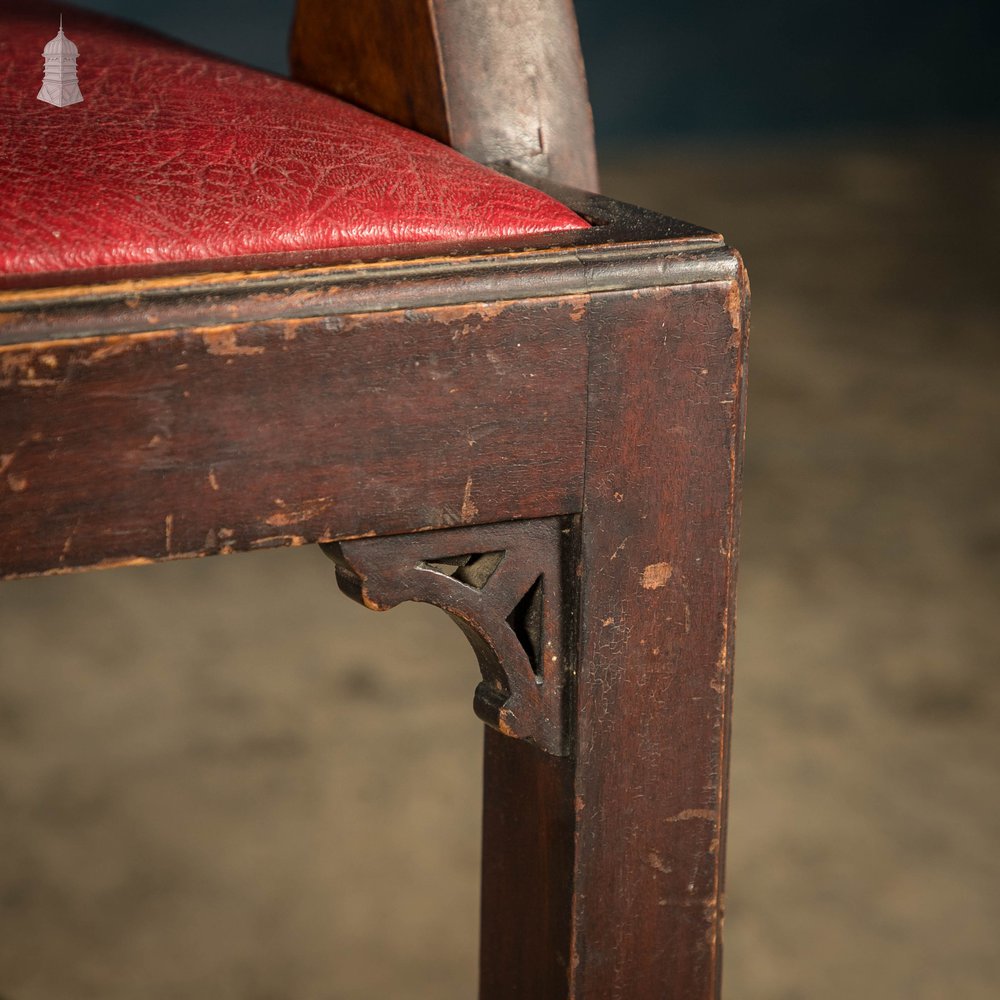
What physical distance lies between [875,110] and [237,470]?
3.96 metres

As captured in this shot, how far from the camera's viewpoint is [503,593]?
551 mm

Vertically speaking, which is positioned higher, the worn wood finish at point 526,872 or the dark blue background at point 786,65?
the dark blue background at point 786,65

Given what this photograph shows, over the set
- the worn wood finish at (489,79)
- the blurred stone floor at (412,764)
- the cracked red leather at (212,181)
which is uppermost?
the worn wood finish at (489,79)

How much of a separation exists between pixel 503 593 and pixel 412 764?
98 centimetres

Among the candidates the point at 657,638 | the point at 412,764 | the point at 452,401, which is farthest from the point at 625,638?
the point at 412,764

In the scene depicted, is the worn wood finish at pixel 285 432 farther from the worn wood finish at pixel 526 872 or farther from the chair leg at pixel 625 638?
the worn wood finish at pixel 526 872

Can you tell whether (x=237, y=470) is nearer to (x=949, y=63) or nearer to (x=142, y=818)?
(x=142, y=818)

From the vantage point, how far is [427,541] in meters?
0.53

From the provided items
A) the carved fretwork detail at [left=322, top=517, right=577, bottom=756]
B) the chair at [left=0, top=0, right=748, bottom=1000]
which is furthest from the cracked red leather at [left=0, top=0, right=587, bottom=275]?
the carved fretwork detail at [left=322, top=517, right=577, bottom=756]

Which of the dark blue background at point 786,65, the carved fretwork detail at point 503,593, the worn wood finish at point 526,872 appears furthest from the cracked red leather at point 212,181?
the dark blue background at point 786,65

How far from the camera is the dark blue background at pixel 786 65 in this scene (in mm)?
3984

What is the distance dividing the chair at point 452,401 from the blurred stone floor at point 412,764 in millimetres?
678

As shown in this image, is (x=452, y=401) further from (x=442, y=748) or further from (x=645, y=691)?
(x=442, y=748)

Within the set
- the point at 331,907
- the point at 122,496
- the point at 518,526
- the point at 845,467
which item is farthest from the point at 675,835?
the point at 845,467
